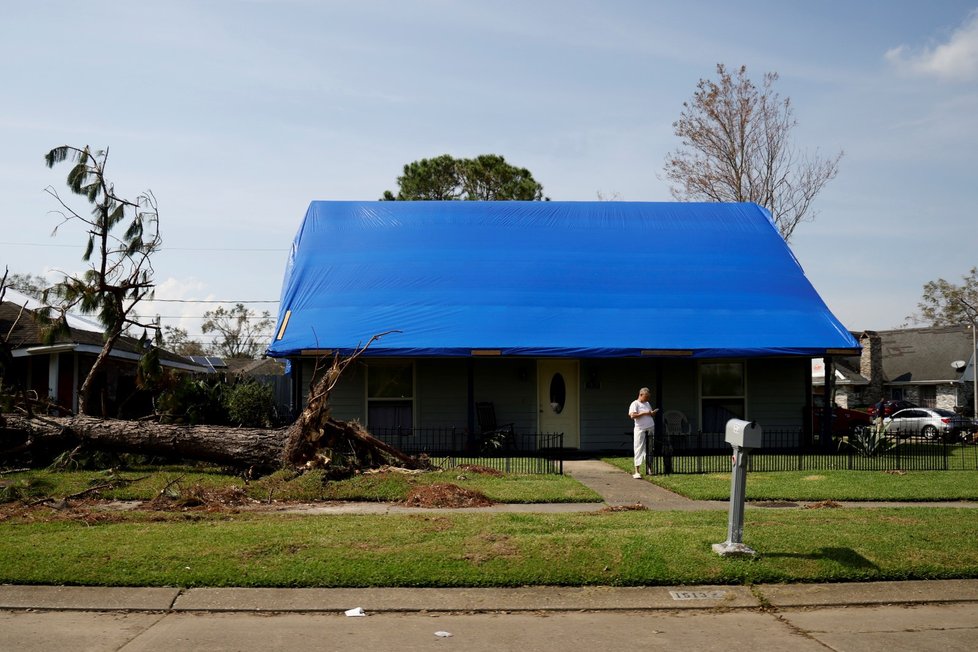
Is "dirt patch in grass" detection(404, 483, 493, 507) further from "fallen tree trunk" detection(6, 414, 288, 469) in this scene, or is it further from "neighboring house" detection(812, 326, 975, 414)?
"neighboring house" detection(812, 326, 975, 414)

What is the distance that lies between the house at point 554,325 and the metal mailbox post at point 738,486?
10457 mm

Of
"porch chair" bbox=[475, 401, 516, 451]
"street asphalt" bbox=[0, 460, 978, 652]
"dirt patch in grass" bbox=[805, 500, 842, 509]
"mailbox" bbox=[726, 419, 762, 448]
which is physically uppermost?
"mailbox" bbox=[726, 419, 762, 448]

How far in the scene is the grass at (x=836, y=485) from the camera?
41.5ft

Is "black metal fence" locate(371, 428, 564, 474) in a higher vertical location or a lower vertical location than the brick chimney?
lower

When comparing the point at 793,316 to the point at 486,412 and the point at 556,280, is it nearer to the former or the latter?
the point at 556,280

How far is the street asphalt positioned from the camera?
252 inches

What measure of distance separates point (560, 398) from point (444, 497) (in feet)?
31.1

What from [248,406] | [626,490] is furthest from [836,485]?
[248,406]

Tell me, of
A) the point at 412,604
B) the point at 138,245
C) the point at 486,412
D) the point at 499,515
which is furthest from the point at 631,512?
the point at 138,245

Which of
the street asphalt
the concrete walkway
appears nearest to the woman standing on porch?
the concrete walkway

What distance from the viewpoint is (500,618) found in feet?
23.2

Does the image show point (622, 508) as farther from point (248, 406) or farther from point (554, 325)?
point (248, 406)

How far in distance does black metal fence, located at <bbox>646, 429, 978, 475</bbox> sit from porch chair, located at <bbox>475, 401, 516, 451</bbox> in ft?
11.3

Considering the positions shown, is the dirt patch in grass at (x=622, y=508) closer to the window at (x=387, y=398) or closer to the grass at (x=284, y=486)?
the grass at (x=284, y=486)
